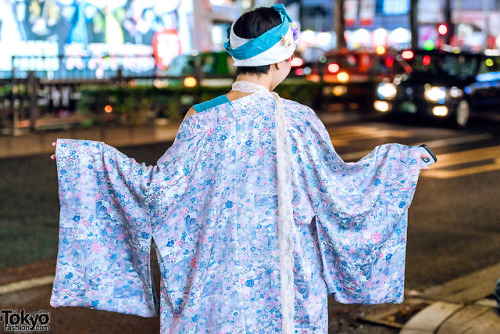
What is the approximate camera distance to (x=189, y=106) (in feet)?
52.8

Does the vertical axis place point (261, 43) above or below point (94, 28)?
below

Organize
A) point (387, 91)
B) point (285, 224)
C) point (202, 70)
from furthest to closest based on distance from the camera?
point (202, 70) < point (387, 91) < point (285, 224)

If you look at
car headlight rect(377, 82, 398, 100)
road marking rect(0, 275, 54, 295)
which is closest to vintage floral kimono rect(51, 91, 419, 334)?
road marking rect(0, 275, 54, 295)

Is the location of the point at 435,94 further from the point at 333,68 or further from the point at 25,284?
the point at 25,284

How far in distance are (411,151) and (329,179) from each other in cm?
38

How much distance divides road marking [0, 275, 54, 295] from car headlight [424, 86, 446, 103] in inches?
491

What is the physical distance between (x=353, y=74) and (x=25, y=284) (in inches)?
724

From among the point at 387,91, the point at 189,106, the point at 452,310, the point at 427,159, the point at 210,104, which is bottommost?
the point at 452,310

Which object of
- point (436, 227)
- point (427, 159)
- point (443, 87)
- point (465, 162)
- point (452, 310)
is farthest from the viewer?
point (443, 87)

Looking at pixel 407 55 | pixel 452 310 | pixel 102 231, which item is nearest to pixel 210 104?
pixel 102 231

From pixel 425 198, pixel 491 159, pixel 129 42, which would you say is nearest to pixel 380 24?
pixel 129 42

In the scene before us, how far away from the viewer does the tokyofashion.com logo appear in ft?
14.2

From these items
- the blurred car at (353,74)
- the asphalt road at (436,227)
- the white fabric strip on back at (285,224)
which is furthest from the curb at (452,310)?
the blurred car at (353,74)

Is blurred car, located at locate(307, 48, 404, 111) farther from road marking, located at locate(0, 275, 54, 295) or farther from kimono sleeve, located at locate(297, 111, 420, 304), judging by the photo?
kimono sleeve, located at locate(297, 111, 420, 304)
